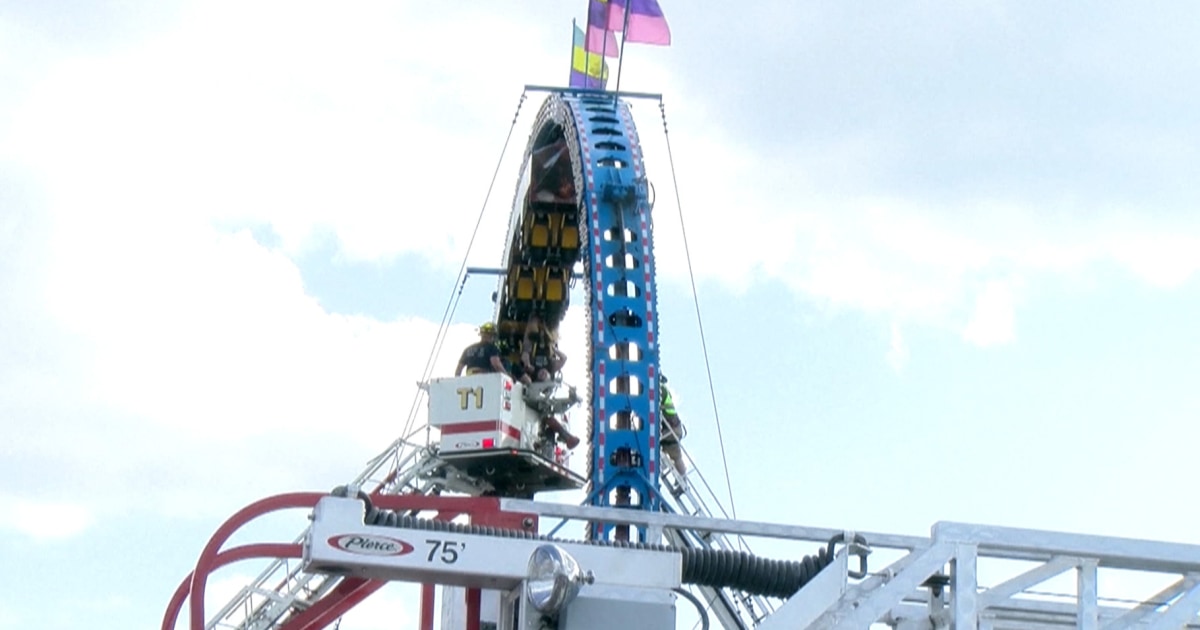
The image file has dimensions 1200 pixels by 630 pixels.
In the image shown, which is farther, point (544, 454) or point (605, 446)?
point (544, 454)

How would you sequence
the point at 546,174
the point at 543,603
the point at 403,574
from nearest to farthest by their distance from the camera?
the point at 543,603 → the point at 403,574 → the point at 546,174

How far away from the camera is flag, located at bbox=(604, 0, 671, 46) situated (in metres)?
32.8

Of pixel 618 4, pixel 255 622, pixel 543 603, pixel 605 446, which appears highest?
pixel 618 4

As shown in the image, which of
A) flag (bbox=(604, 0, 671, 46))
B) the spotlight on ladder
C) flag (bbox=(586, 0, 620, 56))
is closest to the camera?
the spotlight on ladder

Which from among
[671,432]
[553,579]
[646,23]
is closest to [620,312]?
[671,432]

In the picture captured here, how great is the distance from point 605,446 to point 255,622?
5.83m

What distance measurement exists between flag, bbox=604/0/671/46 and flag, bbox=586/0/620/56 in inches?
22.2

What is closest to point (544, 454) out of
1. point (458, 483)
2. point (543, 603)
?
point (458, 483)

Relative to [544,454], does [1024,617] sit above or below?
below

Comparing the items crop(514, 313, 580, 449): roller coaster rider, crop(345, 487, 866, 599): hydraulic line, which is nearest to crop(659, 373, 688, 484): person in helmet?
crop(514, 313, 580, 449): roller coaster rider

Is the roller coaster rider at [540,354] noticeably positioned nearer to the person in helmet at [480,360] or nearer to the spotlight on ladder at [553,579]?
the person in helmet at [480,360]

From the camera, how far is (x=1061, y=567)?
1356 centimetres

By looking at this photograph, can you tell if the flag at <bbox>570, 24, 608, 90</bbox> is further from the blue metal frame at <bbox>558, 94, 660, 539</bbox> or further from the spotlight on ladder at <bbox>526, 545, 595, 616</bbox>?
the spotlight on ladder at <bbox>526, 545, 595, 616</bbox>

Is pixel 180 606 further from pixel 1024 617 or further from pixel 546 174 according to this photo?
pixel 546 174
